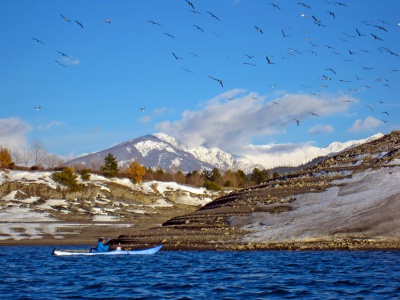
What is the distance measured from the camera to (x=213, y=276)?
34.4m

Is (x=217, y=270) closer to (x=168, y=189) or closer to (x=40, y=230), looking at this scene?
(x=40, y=230)

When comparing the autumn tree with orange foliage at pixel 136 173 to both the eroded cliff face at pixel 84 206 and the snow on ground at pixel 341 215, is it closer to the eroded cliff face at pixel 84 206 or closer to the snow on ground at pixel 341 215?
the eroded cliff face at pixel 84 206

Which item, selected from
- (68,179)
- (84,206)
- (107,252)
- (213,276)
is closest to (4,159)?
(68,179)

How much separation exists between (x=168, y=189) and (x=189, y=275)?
9094 centimetres

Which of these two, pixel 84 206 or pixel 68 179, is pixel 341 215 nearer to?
pixel 84 206

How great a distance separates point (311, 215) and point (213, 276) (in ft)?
88.4

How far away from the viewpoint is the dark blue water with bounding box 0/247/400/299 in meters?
27.9

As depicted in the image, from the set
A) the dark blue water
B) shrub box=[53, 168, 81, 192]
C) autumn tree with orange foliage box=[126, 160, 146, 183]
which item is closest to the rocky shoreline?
the dark blue water

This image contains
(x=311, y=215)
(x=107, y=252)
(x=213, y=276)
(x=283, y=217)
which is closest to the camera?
(x=213, y=276)

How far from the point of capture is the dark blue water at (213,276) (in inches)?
1099

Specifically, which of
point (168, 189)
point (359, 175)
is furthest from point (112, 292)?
point (168, 189)

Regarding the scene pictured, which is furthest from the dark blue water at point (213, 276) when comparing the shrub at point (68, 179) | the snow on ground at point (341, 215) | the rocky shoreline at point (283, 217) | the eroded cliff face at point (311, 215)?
the shrub at point (68, 179)

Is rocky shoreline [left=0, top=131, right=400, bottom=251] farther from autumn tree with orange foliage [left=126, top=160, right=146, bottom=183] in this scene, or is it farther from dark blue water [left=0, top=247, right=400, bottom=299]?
autumn tree with orange foliage [left=126, top=160, right=146, bottom=183]

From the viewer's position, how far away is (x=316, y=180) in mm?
74438
